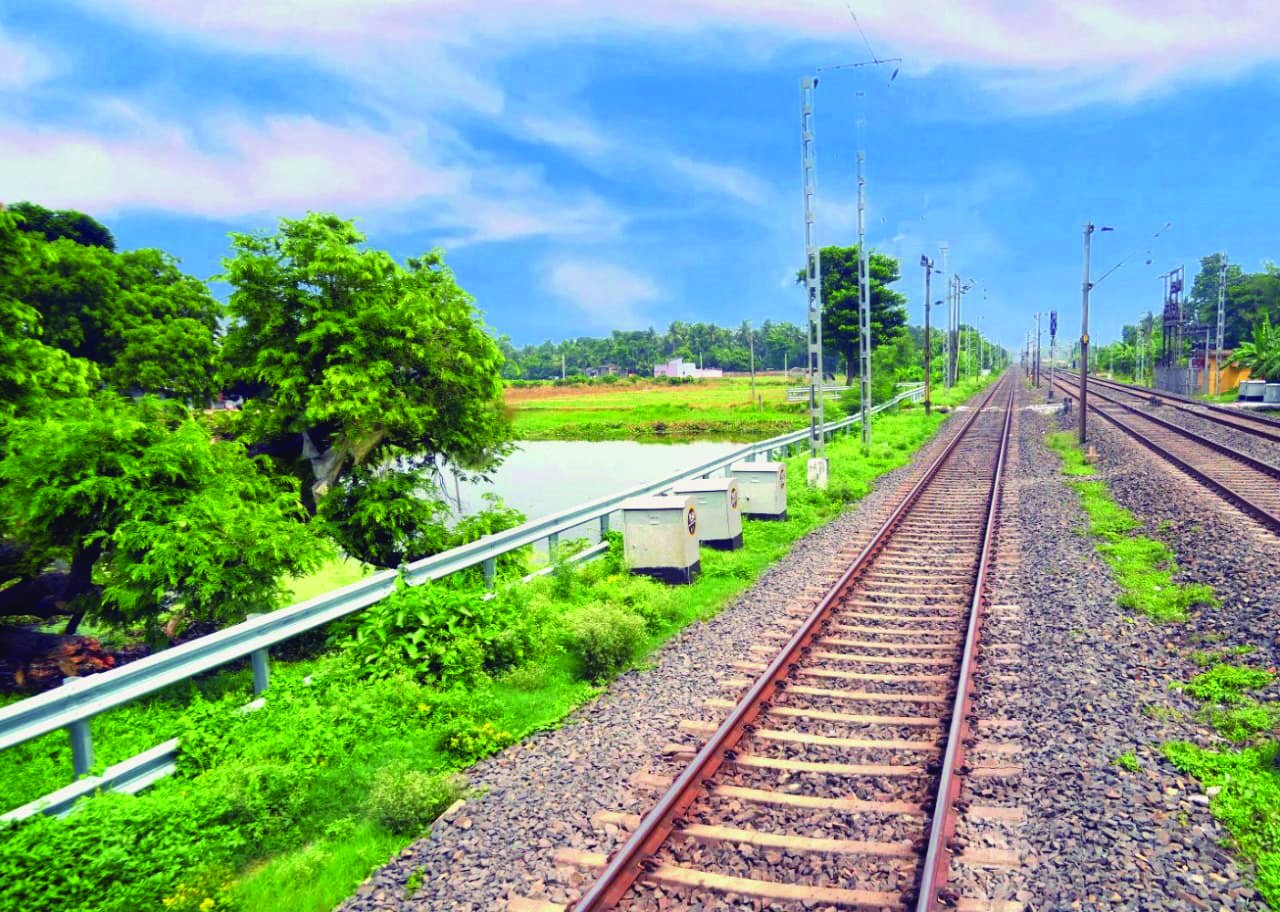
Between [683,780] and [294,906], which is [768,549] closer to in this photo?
[683,780]

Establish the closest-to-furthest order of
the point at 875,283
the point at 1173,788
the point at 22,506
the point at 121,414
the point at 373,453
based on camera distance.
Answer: the point at 1173,788 < the point at 22,506 < the point at 121,414 < the point at 373,453 < the point at 875,283

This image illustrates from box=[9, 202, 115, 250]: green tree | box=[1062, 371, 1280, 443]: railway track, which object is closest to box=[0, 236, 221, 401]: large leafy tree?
box=[9, 202, 115, 250]: green tree

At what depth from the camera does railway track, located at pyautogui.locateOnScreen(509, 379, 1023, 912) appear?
5.05 m

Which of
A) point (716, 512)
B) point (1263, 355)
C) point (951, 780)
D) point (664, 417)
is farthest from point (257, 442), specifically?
point (664, 417)

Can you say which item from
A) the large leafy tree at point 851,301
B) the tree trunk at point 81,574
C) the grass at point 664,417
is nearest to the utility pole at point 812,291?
the tree trunk at point 81,574

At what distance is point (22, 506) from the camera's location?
9.23m

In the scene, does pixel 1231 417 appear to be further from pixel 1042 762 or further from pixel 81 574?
pixel 81 574

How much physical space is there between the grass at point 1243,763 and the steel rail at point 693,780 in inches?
125

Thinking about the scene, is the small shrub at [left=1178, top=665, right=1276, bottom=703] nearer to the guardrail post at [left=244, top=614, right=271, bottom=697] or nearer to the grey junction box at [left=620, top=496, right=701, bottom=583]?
the grey junction box at [left=620, top=496, right=701, bottom=583]

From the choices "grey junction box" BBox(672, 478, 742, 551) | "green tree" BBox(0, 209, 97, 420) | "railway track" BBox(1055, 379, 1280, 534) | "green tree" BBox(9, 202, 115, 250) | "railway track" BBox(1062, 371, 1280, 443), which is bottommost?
"railway track" BBox(1062, 371, 1280, 443)

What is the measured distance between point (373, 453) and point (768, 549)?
22.7ft

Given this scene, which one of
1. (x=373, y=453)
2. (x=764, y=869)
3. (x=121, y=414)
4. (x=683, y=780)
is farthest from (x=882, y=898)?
(x=373, y=453)

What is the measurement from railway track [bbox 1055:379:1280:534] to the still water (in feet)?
40.3

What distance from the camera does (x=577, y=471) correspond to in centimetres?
4075
